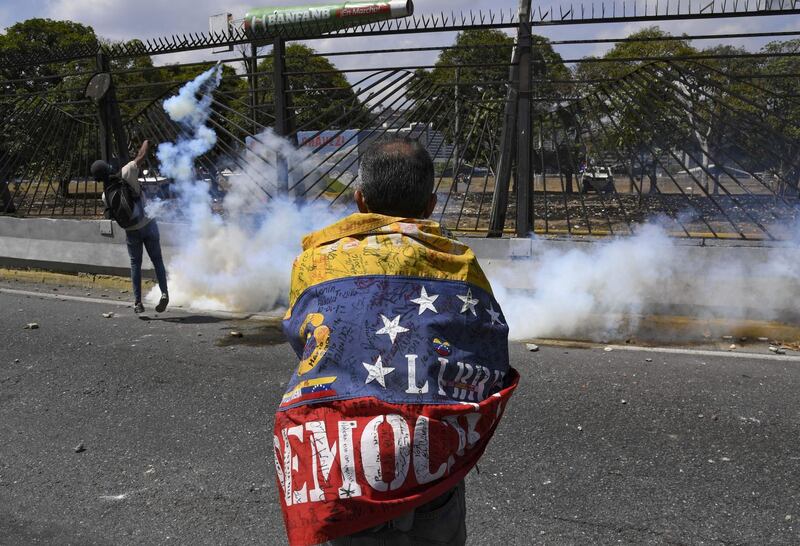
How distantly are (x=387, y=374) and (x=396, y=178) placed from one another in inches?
19.7

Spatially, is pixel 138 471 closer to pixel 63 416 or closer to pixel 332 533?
pixel 63 416

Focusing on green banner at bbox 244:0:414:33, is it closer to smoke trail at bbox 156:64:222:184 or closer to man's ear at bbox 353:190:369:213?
smoke trail at bbox 156:64:222:184

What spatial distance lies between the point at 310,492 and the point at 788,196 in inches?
282

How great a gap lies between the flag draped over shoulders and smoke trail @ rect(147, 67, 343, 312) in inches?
238

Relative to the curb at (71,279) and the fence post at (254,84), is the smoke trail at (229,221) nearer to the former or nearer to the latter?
the fence post at (254,84)

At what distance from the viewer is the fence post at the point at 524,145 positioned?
7.31 meters

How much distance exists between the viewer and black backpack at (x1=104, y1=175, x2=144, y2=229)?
720 cm

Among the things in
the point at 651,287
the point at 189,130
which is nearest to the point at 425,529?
the point at 651,287

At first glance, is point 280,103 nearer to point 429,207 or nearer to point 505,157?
point 505,157

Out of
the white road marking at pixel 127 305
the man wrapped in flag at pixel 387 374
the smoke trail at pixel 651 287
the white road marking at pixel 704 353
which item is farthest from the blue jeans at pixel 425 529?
the white road marking at pixel 127 305

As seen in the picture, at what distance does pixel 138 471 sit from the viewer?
3.71 m

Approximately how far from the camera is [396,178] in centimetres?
178

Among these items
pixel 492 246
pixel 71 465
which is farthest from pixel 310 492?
pixel 492 246

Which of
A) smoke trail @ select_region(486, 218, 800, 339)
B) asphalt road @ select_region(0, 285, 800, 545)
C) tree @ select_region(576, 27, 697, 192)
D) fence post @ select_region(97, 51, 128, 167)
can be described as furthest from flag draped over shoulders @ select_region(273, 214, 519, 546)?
fence post @ select_region(97, 51, 128, 167)
